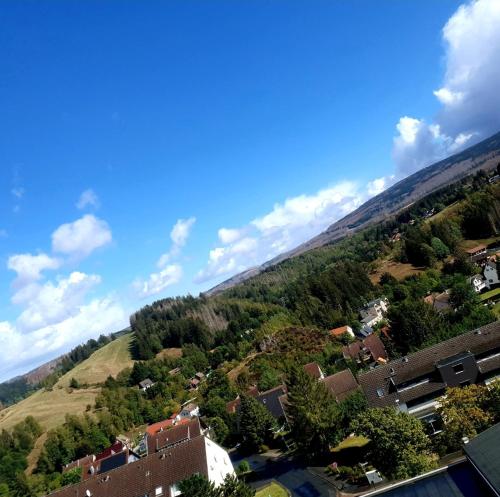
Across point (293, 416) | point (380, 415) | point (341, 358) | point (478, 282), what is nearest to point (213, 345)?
point (341, 358)

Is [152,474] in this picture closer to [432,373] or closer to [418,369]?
[418,369]

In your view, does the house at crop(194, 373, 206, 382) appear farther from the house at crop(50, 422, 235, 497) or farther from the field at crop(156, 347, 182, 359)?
the house at crop(50, 422, 235, 497)

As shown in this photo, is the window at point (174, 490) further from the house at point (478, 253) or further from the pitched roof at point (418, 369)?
the house at point (478, 253)

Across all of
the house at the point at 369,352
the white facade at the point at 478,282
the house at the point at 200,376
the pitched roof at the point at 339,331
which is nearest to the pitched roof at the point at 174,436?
the house at the point at 369,352

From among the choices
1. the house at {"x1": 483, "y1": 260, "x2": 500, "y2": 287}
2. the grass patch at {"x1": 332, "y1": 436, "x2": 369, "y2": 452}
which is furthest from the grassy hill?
the house at {"x1": 483, "y1": 260, "x2": 500, "y2": 287}

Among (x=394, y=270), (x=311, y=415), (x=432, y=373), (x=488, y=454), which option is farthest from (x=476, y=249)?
(x=488, y=454)
